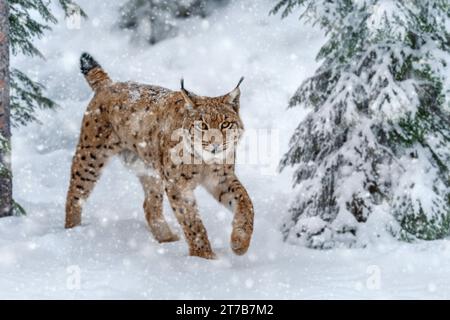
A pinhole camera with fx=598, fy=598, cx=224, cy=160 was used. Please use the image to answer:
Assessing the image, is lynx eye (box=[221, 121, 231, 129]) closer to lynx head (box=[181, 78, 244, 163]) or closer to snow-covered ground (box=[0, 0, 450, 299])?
lynx head (box=[181, 78, 244, 163])

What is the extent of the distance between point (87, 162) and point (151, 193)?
862 mm

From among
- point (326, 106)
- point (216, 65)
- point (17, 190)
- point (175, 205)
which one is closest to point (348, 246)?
point (326, 106)

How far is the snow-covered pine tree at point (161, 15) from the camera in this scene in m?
16.6

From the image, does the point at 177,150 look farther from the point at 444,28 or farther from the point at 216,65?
the point at 216,65

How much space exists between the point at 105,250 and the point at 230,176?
1475mm

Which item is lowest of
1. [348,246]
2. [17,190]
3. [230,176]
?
[17,190]

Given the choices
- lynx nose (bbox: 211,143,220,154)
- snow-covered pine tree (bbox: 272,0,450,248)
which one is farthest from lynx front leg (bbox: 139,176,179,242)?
lynx nose (bbox: 211,143,220,154)

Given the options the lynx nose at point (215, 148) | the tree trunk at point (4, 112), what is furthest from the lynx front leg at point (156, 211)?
the lynx nose at point (215, 148)

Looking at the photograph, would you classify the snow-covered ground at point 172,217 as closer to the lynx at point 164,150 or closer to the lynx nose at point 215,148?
the lynx at point 164,150

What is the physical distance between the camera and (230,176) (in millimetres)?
5828

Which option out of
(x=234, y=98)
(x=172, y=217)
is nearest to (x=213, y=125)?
(x=234, y=98)
